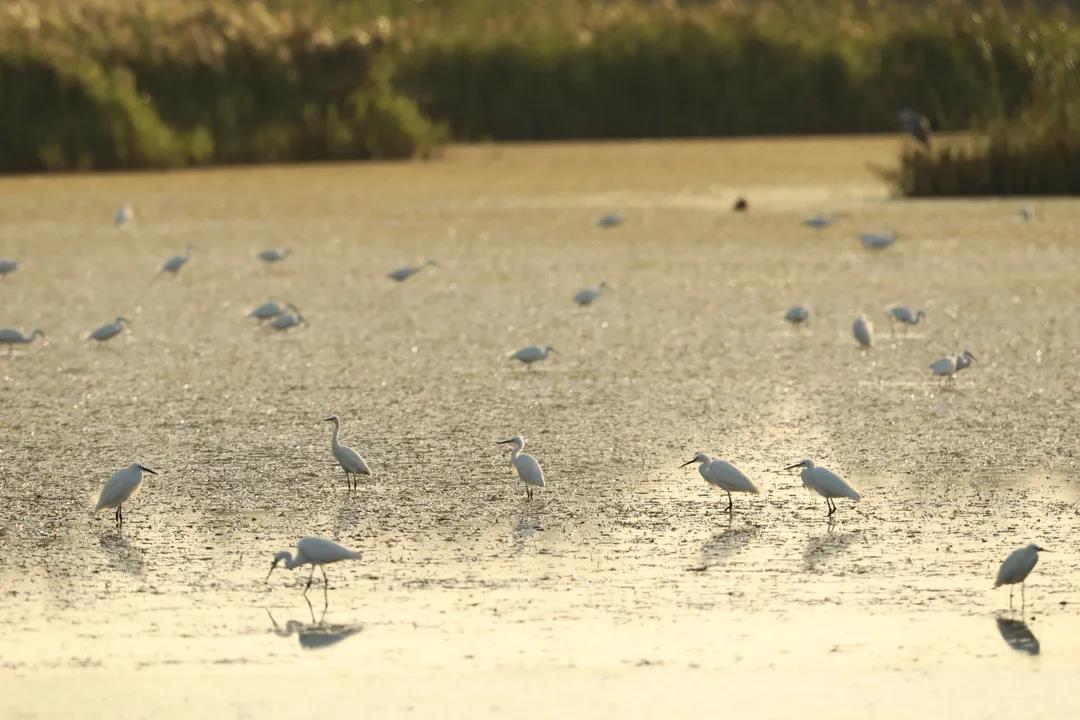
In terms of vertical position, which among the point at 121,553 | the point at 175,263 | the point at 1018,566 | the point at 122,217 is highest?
the point at 1018,566

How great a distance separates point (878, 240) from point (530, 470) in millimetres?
8314

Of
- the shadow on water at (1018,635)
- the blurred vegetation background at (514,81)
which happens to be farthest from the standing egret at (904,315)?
the blurred vegetation background at (514,81)

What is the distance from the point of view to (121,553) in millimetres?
6875

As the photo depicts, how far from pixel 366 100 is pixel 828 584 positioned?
19.8 m

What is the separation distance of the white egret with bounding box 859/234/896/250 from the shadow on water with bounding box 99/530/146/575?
360 inches

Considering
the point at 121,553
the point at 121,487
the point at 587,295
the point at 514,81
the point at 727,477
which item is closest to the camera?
the point at 121,553

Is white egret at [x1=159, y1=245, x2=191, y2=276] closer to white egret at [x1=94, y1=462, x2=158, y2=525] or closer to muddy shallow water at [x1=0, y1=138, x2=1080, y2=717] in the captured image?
muddy shallow water at [x1=0, y1=138, x2=1080, y2=717]

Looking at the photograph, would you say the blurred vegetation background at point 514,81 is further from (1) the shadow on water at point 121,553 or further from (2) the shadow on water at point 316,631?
(2) the shadow on water at point 316,631

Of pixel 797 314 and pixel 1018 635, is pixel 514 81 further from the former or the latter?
pixel 1018 635

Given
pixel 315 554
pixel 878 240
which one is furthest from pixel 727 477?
pixel 878 240

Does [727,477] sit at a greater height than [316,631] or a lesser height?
lesser

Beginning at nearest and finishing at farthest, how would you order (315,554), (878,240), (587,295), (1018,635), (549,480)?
(1018,635), (315,554), (549,480), (587,295), (878,240)

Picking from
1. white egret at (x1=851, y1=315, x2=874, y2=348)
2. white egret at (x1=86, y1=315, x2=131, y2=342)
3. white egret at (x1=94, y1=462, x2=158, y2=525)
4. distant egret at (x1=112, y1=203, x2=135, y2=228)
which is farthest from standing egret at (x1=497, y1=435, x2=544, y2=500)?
distant egret at (x1=112, y1=203, x2=135, y2=228)

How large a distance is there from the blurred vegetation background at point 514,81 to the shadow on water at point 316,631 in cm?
1413
